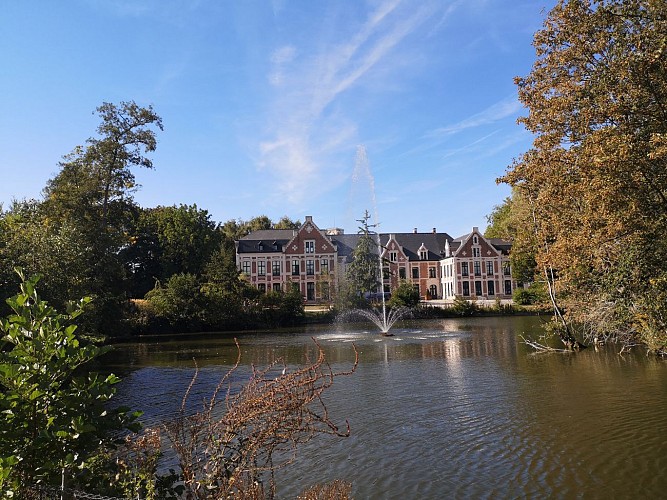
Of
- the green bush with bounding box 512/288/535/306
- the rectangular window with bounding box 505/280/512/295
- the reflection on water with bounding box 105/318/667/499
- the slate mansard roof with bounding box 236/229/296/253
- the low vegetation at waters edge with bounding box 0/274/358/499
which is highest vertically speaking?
the slate mansard roof with bounding box 236/229/296/253

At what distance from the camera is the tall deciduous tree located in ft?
37.9

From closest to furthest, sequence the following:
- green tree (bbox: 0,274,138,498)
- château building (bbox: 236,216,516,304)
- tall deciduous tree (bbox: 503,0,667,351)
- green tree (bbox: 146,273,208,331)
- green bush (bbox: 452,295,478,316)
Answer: green tree (bbox: 0,274,138,498), tall deciduous tree (bbox: 503,0,667,351), green tree (bbox: 146,273,208,331), green bush (bbox: 452,295,478,316), château building (bbox: 236,216,516,304)

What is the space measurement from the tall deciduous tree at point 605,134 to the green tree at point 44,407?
1049 centimetres

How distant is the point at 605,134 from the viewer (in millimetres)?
11758

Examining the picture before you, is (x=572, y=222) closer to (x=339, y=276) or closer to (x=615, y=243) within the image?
(x=615, y=243)

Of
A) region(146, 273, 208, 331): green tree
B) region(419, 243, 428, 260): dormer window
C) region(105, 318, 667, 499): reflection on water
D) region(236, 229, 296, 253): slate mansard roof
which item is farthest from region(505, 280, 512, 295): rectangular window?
region(105, 318, 667, 499): reflection on water

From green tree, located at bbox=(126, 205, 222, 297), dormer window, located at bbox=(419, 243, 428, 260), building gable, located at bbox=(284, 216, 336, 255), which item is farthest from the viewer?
dormer window, located at bbox=(419, 243, 428, 260)

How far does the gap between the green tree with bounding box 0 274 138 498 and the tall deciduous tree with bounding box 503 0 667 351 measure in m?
10.5

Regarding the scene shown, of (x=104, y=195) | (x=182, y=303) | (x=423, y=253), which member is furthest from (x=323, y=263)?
(x=104, y=195)

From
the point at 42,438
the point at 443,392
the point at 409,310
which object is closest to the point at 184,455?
the point at 42,438

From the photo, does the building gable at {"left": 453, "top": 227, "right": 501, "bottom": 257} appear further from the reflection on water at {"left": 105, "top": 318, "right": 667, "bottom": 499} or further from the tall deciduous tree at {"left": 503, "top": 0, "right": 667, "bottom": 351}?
the tall deciduous tree at {"left": 503, "top": 0, "right": 667, "bottom": 351}

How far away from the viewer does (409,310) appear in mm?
46625

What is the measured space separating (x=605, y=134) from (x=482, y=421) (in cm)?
705

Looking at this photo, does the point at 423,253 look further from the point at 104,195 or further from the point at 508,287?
the point at 104,195
